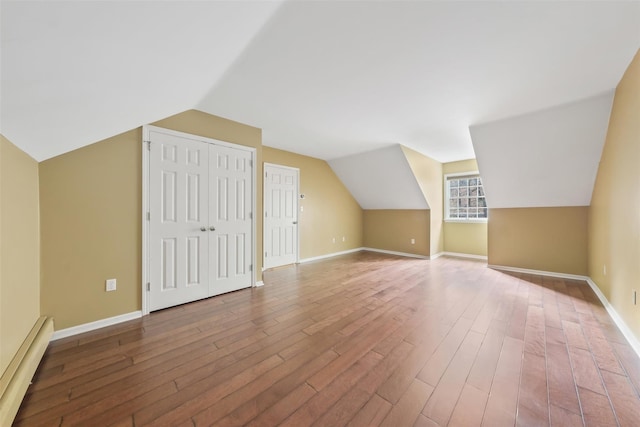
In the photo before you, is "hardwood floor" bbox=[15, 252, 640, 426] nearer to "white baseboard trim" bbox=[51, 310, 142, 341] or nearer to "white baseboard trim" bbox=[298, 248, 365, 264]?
"white baseboard trim" bbox=[51, 310, 142, 341]

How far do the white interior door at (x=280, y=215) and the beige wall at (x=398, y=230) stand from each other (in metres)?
2.56

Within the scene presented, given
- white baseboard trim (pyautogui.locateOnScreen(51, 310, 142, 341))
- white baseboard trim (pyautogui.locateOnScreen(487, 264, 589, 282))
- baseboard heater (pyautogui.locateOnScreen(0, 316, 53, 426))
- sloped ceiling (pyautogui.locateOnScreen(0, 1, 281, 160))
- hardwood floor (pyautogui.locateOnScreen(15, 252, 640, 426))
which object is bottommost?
hardwood floor (pyautogui.locateOnScreen(15, 252, 640, 426))

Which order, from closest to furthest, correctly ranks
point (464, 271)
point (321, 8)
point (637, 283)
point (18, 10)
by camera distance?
point (18, 10), point (321, 8), point (637, 283), point (464, 271)

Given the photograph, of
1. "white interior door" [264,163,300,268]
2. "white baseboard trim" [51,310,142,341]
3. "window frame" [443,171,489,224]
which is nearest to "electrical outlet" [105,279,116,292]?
"white baseboard trim" [51,310,142,341]

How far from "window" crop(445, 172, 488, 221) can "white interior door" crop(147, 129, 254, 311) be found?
4986 mm

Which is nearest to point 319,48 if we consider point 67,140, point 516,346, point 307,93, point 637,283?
point 307,93

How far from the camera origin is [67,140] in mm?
1792

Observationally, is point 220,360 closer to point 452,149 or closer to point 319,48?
point 319,48

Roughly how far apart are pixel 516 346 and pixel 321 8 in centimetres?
295

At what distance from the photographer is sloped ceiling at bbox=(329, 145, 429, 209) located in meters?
4.90

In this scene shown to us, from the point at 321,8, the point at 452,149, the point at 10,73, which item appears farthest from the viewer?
the point at 452,149

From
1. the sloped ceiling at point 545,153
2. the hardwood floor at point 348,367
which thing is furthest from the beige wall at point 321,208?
the sloped ceiling at point 545,153

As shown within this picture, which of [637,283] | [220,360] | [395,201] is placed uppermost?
[395,201]

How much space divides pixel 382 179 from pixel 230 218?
11.9 feet
